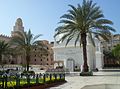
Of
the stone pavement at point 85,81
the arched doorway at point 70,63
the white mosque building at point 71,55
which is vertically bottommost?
the stone pavement at point 85,81

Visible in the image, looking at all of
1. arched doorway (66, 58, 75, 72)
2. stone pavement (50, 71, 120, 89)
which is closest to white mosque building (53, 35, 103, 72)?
arched doorway (66, 58, 75, 72)

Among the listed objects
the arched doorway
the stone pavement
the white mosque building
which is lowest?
the stone pavement

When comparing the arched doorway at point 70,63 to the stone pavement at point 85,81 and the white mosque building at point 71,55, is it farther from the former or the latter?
the stone pavement at point 85,81

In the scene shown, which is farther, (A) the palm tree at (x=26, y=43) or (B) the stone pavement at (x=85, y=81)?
(A) the palm tree at (x=26, y=43)

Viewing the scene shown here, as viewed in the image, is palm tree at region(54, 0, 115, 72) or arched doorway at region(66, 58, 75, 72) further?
arched doorway at region(66, 58, 75, 72)

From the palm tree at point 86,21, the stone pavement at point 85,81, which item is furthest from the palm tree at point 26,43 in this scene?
the stone pavement at point 85,81

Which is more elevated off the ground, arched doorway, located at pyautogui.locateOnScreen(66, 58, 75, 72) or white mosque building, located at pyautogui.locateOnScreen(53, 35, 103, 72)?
white mosque building, located at pyautogui.locateOnScreen(53, 35, 103, 72)

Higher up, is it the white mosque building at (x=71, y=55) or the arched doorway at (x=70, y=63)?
the white mosque building at (x=71, y=55)

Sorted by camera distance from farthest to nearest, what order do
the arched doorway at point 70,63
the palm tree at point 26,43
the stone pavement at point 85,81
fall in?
1. the arched doorway at point 70,63
2. the palm tree at point 26,43
3. the stone pavement at point 85,81

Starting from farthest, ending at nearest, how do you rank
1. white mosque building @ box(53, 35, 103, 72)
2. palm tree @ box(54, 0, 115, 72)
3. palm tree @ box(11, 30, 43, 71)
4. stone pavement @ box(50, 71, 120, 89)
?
white mosque building @ box(53, 35, 103, 72)
palm tree @ box(11, 30, 43, 71)
palm tree @ box(54, 0, 115, 72)
stone pavement @ box(50, 71, 120, 89)

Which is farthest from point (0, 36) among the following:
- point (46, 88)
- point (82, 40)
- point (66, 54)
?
point (46, 88)

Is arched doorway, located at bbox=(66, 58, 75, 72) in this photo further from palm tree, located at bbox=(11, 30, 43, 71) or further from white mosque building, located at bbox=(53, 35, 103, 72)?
palm tree, located at bbox=(11, 30, 43, 71)

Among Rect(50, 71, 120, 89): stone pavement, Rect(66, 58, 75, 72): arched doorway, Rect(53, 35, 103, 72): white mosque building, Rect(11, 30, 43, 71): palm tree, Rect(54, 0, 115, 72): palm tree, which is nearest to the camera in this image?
Rect(50, 71, 120, 89): stone pavement

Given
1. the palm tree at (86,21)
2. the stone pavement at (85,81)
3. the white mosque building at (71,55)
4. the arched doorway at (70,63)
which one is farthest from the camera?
the white mosque building at (71,55)
